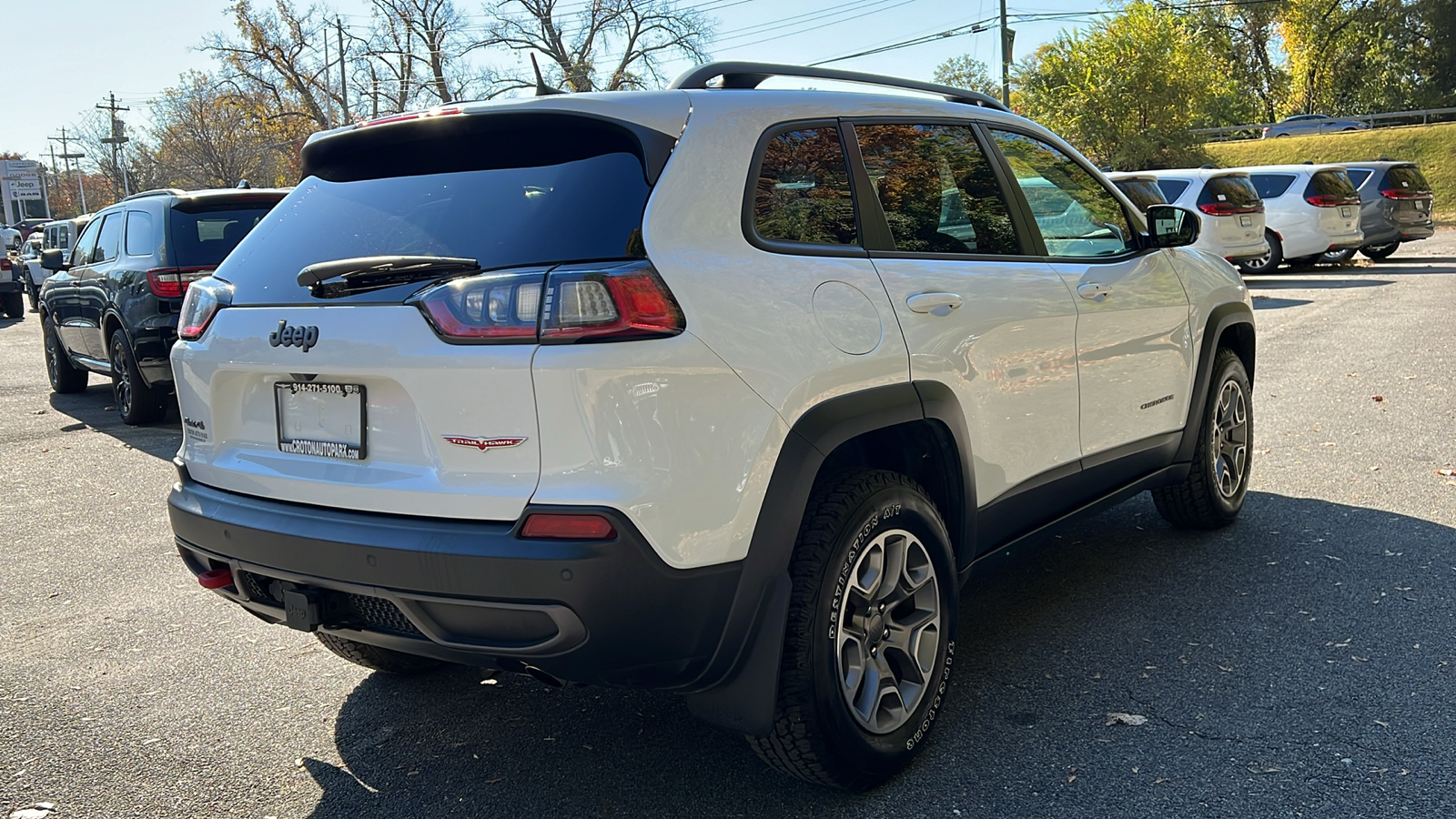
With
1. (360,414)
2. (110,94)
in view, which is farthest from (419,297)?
(110,94)

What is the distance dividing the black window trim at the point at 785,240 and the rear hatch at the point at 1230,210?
1495 cm

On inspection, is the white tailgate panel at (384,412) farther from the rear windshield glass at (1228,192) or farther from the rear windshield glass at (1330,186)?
the rear windshield glass at (1330,186)

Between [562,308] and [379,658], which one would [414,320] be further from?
[379,658]

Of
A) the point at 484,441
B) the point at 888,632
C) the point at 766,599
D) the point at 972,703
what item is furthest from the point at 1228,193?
the point at 484,441

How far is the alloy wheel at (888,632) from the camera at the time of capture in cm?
290

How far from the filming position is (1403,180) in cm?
1958

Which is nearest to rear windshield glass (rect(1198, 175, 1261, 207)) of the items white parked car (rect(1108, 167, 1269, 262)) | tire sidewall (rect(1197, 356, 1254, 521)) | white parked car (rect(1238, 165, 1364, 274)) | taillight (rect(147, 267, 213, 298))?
white parked car (rect(1108, 167, 1269, 262))

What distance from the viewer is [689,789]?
3000 mm

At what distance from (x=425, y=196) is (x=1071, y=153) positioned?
250 centimetres

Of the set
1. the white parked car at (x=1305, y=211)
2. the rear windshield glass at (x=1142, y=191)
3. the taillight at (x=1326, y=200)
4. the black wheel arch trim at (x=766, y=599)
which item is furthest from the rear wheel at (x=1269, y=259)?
the black wheel arch trim at (x=766, y=599)

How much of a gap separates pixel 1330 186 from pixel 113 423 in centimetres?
1741

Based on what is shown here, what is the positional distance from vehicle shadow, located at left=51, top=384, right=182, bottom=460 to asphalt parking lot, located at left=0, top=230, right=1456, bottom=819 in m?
2.70

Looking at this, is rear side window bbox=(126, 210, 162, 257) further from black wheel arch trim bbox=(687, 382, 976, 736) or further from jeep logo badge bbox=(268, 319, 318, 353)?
black wheel arch trim bbox=(687, 382, 976, 736)

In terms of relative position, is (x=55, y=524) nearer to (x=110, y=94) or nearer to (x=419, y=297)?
(x=419, y=297)
